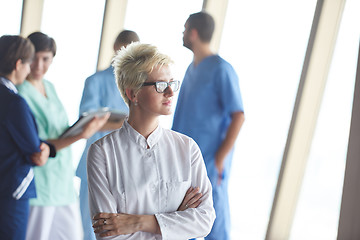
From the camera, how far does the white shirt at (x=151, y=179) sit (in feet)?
4.92

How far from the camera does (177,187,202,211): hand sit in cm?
158

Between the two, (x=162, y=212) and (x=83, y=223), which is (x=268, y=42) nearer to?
(x=83, y=223)

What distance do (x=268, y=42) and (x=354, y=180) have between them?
116cm

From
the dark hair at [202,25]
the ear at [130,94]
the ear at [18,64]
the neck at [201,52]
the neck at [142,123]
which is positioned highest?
the dark hair at [202,25]

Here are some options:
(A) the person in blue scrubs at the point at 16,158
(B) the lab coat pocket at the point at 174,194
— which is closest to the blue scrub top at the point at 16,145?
(A) the person in blue scrubs at the point at 16,158

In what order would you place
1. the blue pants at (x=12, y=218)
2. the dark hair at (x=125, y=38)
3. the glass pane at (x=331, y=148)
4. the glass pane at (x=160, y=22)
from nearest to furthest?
the blue pants at (x=12, y=218) < the dark hair at (x=125, y=38) < the glass pane at (x=331, y=148) < the glass pane at (x=160, y=22)

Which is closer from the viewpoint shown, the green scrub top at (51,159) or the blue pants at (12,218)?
the blue pants at (12,218)

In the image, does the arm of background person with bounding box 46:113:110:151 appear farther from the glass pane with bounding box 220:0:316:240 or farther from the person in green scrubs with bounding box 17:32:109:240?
the glass pane with bounding box 220:0:316:240

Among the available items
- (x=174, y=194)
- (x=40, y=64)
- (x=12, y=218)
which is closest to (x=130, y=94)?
(x=174, y=194)

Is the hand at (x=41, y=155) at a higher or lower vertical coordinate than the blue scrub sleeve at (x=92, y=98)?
lower

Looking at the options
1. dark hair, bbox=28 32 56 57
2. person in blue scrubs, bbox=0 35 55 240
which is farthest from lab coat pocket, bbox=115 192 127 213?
dark hair, bbox=28 32 56 57

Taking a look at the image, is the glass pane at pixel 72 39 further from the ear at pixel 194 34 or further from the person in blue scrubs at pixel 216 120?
the person in blue scrubs at pixel 216 120

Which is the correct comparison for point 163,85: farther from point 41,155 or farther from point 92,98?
point 92,98

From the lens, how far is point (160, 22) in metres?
3.51
